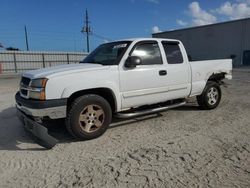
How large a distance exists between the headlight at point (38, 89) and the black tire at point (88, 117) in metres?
0.55

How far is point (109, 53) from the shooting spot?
16.9 ft

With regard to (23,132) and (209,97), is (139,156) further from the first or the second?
(209,97)

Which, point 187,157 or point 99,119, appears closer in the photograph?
point 187,157

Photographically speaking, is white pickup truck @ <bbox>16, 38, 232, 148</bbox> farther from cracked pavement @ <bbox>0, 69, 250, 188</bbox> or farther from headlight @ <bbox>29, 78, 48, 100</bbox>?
cracked pavement @ <bbox>0, 69, 250, 188</bbox>

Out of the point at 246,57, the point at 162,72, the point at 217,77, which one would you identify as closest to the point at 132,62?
the point at 162,72

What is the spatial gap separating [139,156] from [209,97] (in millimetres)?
3528

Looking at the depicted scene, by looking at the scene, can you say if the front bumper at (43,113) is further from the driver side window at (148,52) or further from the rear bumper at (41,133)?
the driver side window at (148,52)

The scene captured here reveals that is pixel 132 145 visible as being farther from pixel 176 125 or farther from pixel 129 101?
pixel 176 125

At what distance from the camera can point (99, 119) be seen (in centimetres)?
446

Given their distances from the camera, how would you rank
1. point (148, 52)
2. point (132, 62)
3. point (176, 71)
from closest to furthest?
point (132, 62) → point (148, 52) → point (176, 71)

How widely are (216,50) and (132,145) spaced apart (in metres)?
34.1

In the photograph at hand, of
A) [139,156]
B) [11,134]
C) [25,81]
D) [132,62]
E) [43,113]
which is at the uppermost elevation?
[132,62]

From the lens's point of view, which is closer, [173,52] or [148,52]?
[148,52]

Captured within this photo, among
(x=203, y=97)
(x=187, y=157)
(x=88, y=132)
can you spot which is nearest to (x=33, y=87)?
(x=88, y=132)
